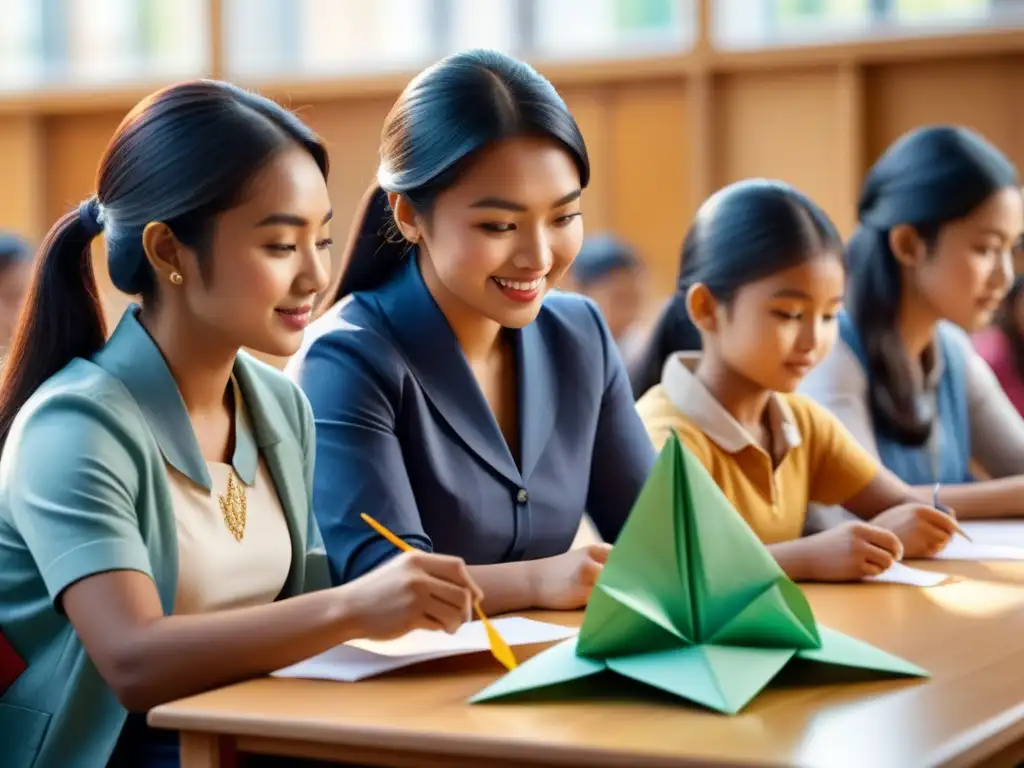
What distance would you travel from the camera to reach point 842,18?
5156mm

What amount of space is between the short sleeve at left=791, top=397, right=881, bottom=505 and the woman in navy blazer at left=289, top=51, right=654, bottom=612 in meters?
0.44

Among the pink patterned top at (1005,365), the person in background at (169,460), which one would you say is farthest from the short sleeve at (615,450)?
the pink patterned top at (1005,365)

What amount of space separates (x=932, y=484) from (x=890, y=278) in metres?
0.36

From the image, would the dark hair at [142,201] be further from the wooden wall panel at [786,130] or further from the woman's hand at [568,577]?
the wooden wall panel at [786,130]

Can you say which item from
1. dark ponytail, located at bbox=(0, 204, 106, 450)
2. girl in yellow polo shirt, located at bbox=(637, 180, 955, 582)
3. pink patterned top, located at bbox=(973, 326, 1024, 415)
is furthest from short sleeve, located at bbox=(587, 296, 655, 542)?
pink patterned top, located at bbox=(973, 326, 1024, 415)

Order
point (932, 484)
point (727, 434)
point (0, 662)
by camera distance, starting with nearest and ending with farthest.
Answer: point (0, 662) < point (727, 434) < point (932, 484)

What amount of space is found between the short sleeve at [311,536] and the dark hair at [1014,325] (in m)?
2.19

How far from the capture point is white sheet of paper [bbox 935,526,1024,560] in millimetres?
2057

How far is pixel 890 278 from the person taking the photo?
105 inches

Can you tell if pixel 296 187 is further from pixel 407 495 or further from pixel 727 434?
pixel 727 434

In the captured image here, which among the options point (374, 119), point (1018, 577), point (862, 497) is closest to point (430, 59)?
point (374, 119)

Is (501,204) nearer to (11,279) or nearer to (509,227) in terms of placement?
(509,227)

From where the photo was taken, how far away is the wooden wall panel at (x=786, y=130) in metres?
5.21

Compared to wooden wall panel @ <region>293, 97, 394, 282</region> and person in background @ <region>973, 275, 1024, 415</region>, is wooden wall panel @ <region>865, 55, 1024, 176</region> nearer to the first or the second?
person in background @ <region>973, 275, 1024, 415</region>
